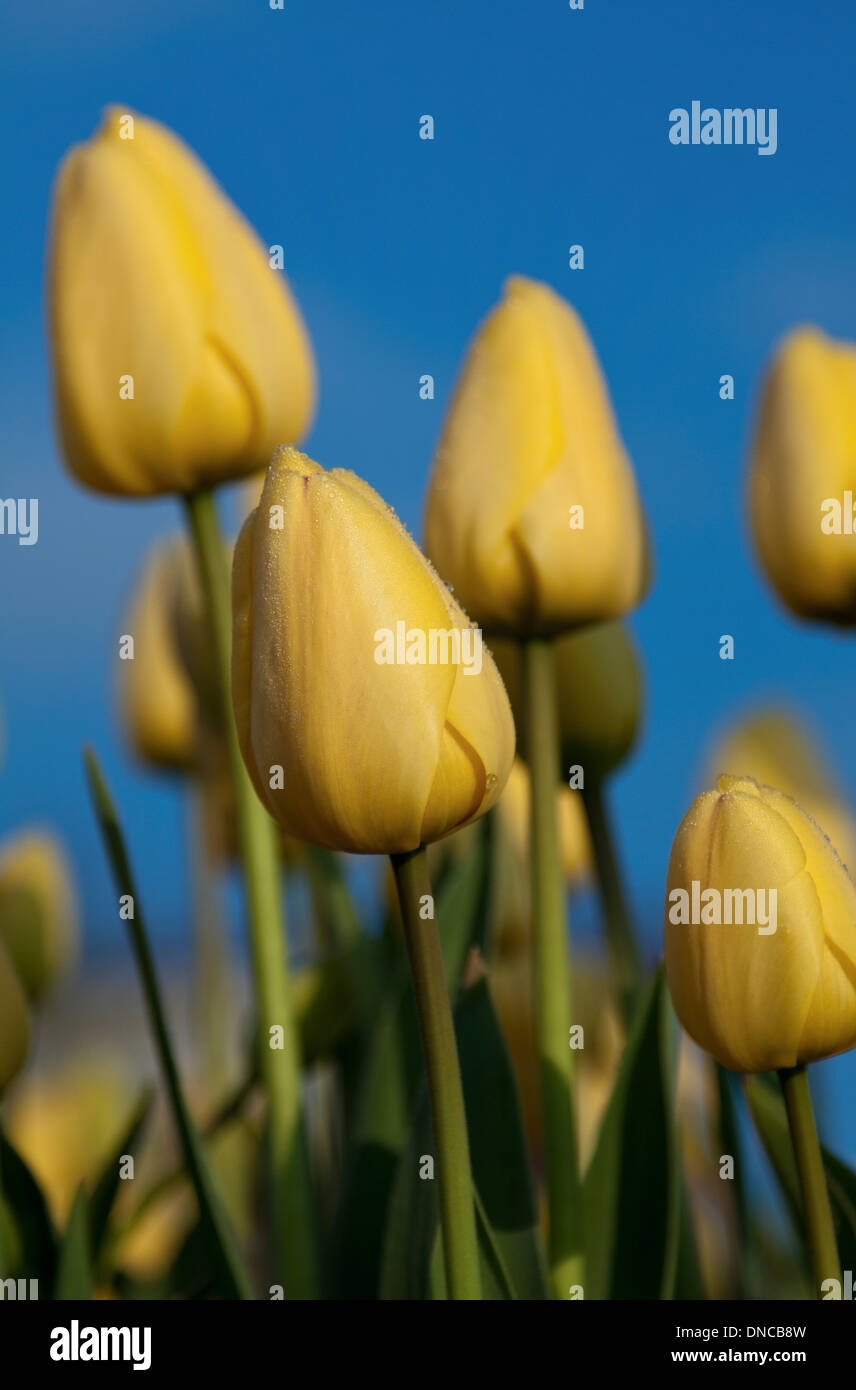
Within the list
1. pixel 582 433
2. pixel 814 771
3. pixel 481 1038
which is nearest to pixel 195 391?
pixel 582 433

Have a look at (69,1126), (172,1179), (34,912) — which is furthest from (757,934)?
(69,1126)

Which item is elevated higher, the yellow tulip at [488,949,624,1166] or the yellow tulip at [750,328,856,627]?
the yellow tulip at [750,328,856,627]

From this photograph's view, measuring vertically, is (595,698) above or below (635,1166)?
above

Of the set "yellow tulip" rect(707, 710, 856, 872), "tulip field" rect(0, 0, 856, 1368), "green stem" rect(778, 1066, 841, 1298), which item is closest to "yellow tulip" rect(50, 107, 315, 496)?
"tulip field" rect(0, 0, 856, 1368)

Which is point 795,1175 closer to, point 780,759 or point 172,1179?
point 172,1179

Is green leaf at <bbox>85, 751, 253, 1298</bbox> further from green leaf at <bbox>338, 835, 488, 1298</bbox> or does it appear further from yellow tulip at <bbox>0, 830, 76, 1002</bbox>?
yellow tulip at <bbox>0, 830, 76, 1002</bbox>

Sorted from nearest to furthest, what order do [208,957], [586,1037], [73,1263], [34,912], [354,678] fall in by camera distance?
[354,678], [73,1263], [34,912], [586,1037], [208,957]

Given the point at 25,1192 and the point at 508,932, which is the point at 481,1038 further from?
the point at 508,932
